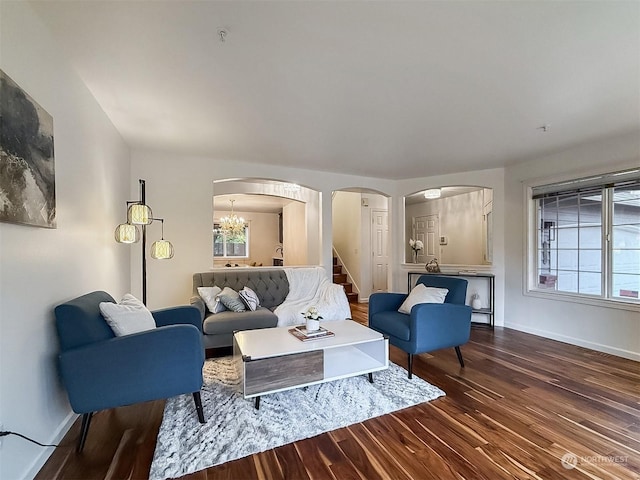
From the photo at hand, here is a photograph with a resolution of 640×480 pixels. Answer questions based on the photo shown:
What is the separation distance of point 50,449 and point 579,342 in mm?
5251

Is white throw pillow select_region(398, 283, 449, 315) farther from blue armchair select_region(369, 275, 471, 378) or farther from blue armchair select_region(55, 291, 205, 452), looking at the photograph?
blue armchair select_region(55, 291, 205, 452)

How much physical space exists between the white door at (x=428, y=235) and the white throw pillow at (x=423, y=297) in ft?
14.1

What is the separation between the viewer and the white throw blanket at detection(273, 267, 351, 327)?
12.2 ft

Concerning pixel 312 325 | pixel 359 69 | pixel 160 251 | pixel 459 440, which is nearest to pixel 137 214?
pixel 160 251

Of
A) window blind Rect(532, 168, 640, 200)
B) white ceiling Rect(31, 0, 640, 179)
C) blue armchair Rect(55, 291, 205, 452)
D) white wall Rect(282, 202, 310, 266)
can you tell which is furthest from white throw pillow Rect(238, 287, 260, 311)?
window blind Rect(532, 168, 640, 200)

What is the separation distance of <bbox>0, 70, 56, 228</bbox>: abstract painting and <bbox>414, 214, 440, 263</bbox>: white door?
7008 mm

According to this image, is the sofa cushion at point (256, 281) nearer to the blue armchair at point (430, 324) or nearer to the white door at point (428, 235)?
the blue armchair at point (430, 324)

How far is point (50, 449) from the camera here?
180 centimetres

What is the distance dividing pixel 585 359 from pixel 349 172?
3914mm

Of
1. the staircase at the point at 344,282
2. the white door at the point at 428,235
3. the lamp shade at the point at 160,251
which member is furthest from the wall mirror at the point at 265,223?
the white door at the point at 428,235

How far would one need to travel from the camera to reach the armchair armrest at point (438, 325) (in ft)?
9.14

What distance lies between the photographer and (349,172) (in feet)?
17.0

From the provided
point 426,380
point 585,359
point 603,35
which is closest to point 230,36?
point 603,35

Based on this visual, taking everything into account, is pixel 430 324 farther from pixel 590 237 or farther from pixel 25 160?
pixel 25 160
